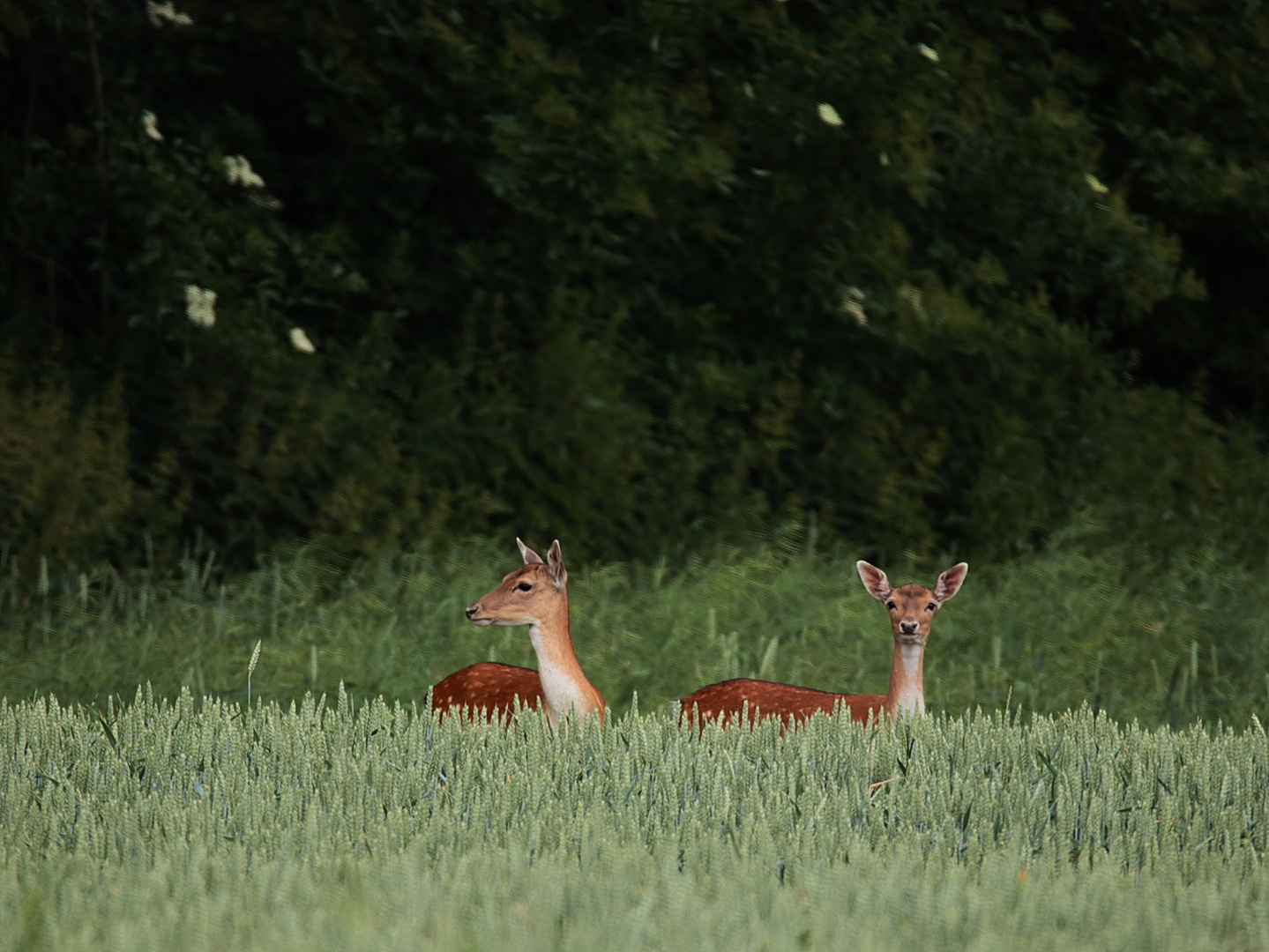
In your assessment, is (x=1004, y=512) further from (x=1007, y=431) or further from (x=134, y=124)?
(x=134, y=124)

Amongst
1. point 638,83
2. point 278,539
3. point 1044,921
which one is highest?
point 638,83

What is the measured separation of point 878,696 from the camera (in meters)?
6.52

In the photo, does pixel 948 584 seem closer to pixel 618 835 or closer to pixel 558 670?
pixel 558 670

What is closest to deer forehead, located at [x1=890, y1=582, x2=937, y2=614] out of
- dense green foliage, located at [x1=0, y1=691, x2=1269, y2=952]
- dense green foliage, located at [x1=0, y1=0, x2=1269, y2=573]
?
dense green foliage, located at [x1=0, y1=691, x2=1269, y2=952]

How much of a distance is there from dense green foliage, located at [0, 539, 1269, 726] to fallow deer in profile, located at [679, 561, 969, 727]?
198 centimetres

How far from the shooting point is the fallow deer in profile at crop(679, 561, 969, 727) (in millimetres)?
6312

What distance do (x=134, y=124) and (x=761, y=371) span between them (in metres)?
5.30

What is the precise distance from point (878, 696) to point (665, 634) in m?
3.48

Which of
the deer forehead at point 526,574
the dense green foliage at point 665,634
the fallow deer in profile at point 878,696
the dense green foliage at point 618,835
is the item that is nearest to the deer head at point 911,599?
the fallow deer in profile at point 878,696

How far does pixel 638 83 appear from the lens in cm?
1277

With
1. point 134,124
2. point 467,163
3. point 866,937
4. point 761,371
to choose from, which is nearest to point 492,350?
point 467,163

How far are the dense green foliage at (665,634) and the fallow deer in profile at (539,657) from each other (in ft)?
5.17

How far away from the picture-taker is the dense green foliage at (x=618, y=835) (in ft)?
12.2

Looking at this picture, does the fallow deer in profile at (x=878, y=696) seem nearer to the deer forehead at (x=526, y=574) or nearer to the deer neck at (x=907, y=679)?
the deer neck at (x=907, y=679)
